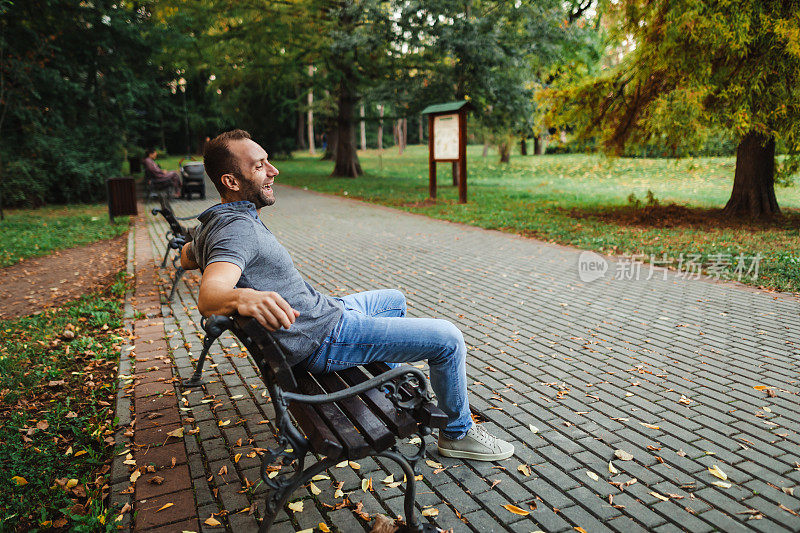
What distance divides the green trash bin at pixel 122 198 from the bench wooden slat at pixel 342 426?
12.1 meters

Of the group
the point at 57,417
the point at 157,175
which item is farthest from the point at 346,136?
the point at 57,417

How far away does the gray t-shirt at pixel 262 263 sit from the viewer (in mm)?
2451

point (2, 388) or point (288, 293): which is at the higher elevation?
point (288, 293)

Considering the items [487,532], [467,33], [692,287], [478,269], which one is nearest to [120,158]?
[467,33]

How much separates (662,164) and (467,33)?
13.9 m

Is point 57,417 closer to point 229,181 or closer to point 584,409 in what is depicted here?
point 229,181

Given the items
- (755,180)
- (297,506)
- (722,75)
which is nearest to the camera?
(297,506)

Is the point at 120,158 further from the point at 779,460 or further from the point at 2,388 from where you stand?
the point at 779,460

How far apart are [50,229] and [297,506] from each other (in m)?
11.4

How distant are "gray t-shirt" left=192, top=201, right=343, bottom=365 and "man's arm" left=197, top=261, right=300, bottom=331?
0.08m

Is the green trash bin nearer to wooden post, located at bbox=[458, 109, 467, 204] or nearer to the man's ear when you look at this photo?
wooden post, located at bbox=[458, 109, 467, 204]

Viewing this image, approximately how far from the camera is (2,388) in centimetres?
427

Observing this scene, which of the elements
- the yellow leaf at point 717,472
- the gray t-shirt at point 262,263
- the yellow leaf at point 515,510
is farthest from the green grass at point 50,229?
the yellow leaf at point 717,472

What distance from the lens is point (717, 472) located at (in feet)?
10.1
